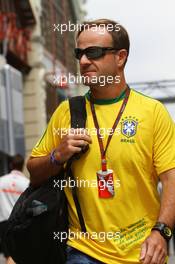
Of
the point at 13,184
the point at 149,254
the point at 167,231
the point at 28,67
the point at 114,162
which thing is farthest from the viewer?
the point at 28,67

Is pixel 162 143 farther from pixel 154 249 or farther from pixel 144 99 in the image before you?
pixel 154 249

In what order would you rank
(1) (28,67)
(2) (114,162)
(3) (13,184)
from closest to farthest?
(2) (114,162)
(3) (13,184)
(1) (28,67)

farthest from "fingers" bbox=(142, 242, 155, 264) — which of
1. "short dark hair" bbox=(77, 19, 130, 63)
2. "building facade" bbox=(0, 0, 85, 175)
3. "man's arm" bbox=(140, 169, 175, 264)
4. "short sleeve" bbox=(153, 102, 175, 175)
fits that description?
"building facade" bbox=(0, 0, 85, 175)

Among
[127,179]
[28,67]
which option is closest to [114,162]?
[127,179]

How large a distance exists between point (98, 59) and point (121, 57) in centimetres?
12

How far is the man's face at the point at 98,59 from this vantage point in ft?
12.3

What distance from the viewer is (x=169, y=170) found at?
365 centimetres

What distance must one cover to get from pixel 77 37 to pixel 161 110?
19.5 inches

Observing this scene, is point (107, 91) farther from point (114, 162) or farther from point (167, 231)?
point (167, 231)

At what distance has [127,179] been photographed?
3662mm

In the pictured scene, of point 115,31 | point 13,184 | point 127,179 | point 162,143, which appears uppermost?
point 115,31

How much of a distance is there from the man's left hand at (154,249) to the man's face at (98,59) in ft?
2.40

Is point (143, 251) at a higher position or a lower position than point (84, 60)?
lower

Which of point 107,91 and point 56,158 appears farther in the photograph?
point 107,91
